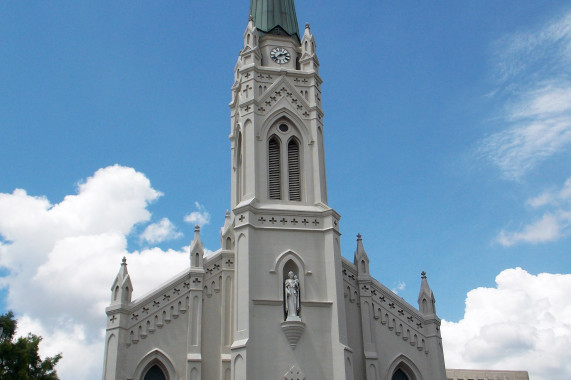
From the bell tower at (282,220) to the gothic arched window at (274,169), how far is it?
5 centimetres

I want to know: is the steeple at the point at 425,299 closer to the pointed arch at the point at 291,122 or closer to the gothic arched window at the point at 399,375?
the gothic arched window at the point at 399,375

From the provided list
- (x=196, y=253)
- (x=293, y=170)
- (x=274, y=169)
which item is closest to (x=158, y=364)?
(x=196, y=253)

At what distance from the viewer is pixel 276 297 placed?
27312 millimetres

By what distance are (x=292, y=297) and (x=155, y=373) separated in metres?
6.53

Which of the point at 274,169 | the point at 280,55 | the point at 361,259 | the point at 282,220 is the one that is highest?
the point at 280,55

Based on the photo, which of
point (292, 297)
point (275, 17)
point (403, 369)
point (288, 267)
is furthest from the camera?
point (275, 17)

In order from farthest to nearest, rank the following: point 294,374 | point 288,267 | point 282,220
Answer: point 282,220
point 288,267
point 294,374

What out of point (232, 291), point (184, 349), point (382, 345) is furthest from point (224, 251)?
point (382, 345)

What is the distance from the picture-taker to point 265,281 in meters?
27.5

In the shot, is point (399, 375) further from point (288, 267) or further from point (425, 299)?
point (288, 267)

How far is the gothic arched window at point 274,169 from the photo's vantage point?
30.0m

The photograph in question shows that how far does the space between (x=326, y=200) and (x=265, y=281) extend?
5.10 m

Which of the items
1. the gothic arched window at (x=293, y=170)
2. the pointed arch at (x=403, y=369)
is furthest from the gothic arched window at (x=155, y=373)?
the pointed arch at (x=403, y=369)

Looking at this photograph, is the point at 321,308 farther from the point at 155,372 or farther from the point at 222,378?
the point at 155,372
